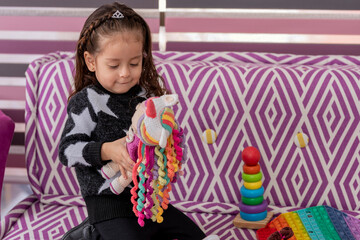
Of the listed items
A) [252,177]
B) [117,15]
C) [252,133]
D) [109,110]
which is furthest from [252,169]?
[117,15]

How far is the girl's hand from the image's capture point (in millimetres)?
1324

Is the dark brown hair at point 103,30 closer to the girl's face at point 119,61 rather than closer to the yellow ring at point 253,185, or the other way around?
the girl's face at point 119,61

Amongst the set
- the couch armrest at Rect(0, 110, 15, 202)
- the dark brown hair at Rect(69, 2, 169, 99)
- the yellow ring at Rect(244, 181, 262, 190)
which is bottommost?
the yellow ring at Rect(244, 181, 262, 190)

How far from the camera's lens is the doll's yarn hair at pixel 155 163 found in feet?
4.10

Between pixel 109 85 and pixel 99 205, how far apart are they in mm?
312

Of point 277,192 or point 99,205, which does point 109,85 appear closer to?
point 99,205

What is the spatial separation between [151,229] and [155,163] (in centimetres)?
26

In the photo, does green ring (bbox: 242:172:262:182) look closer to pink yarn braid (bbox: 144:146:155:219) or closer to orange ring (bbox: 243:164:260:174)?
orange ring (bbox: 243:164:260:174)

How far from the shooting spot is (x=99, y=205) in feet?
4.84

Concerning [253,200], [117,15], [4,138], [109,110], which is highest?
[117,15]

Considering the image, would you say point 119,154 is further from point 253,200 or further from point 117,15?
point 253,200

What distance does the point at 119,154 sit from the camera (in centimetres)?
134

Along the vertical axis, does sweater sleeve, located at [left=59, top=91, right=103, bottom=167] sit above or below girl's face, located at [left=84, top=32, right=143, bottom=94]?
below

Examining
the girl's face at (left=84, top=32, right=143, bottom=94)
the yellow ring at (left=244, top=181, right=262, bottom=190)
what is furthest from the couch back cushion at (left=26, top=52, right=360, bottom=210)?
the girl's face at (left=84, top=32, right=143, bottom=94)
